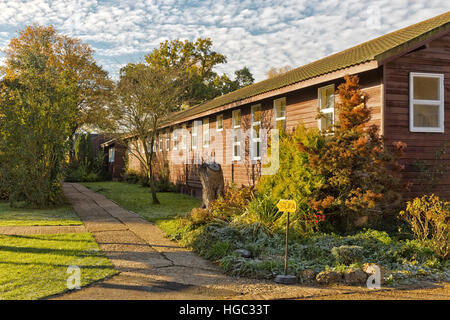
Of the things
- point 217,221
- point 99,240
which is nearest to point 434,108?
point 217,221

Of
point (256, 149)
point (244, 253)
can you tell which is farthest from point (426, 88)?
point (244, 253)

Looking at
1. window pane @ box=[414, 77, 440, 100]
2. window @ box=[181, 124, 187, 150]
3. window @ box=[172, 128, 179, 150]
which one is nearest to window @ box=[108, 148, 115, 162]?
window @ box=[172, 128, 179, 150]

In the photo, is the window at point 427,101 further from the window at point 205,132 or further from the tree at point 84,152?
the tree at point 84,152

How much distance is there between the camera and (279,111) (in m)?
12.3

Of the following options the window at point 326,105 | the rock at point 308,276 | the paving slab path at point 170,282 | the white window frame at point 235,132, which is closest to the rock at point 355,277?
the paving slab path at point 170,282

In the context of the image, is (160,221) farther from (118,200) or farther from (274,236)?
(118,200)

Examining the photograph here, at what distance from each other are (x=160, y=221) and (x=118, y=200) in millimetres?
6175

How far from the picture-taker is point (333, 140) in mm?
8297

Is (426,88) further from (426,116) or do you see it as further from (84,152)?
(84,152)
